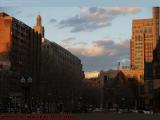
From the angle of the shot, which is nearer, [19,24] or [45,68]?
[45,68]

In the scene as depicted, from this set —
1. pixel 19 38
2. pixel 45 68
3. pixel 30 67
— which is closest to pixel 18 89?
pixel 30 67

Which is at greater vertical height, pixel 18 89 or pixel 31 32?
pixel 31 32

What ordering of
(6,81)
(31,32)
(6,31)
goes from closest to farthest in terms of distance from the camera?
(6,81) < (6,31) < (31,32)

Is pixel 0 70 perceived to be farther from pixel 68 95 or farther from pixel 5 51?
pixel 5 51

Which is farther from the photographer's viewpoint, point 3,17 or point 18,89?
point 3,17

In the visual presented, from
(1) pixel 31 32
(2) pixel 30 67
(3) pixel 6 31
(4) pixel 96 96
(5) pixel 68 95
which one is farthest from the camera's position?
(4) pixel 96 96

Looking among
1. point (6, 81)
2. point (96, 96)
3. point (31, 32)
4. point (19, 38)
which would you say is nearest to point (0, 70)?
point (6, 81)

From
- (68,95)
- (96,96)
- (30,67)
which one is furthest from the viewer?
(96,96)

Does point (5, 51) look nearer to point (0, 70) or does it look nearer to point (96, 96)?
point (0, 70)

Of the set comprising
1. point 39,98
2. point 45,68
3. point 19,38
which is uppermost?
point 19,38

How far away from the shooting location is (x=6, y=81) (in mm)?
121938

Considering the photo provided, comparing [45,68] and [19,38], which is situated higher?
[19,38]

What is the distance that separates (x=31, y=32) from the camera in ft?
573

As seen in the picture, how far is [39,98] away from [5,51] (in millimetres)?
36575
